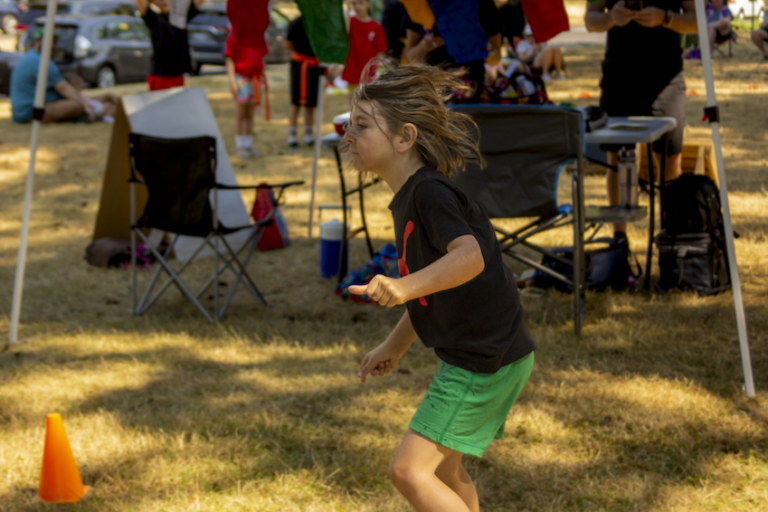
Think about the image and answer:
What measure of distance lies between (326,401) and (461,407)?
1608 millimetres

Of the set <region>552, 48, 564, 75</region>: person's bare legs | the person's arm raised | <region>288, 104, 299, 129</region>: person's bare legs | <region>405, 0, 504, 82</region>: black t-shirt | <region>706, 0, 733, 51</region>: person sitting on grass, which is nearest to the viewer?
<region>405, 0, 504, 82</region>: black t-shirt

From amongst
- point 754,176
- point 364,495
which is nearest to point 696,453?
point 364,495

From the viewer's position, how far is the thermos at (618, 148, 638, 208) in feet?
14.2

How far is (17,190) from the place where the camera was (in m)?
8.11

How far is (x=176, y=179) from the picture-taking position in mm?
4480

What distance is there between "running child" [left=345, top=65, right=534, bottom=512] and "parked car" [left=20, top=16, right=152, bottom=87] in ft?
48.4

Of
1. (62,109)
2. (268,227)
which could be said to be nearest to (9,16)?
(62,109)

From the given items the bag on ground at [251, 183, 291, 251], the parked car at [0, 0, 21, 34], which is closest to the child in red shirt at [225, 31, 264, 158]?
the bag on ground at [251, 183, 291, 251]

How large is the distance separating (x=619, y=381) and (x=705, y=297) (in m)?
1.27

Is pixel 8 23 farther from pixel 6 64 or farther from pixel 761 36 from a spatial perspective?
pixel 761 36

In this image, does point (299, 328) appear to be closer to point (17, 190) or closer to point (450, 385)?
point (450, 385)

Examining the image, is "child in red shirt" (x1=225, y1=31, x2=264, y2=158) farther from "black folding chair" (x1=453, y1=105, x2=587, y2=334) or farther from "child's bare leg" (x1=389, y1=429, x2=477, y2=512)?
"child's bare leg" (x1=389, y1=429, x2=477, y2=512)

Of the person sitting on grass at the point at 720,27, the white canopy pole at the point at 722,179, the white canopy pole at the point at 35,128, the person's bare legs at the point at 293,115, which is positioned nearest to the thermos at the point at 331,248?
the white canopy pole at the point at 35,128

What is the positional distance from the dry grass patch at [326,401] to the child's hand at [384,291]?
52.9 inches
